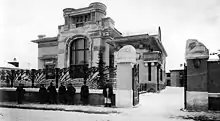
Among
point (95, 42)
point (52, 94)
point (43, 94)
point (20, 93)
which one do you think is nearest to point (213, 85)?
point (52, 94)

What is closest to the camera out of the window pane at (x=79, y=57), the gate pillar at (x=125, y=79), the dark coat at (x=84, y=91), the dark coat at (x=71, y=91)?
the gate pillar at (x=125, y=79)

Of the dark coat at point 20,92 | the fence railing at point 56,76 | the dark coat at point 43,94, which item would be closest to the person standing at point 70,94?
the fence railing at point 56,76

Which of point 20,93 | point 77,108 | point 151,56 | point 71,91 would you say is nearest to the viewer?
point 77,108

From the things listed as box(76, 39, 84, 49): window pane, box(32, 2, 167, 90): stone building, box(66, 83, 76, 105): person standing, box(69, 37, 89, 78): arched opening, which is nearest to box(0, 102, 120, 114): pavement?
box(66, 83, 76, 105): person standing

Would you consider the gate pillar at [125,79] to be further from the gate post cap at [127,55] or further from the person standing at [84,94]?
the person standing at [84,94]

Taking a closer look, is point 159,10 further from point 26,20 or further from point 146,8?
point 26,20

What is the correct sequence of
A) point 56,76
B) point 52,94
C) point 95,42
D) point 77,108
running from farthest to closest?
1. point 95,42
2. point 56,76
3. point 52,94
4. point 77,108

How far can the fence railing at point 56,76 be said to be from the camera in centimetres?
622

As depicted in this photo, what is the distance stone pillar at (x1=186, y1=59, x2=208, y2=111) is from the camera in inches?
191

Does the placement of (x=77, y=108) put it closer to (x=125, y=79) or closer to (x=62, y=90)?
(x=62, y=90)

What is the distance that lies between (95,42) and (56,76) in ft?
12.8

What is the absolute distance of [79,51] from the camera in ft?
35.2

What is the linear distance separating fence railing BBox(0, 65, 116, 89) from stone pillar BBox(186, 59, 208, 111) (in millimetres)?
2100

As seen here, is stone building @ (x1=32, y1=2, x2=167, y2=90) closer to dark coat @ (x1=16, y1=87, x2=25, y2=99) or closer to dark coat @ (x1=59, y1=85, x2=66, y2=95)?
dark coat @ (x1=59, y1=85, x2=66, y2=95)
